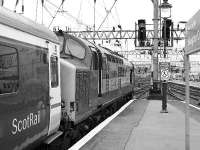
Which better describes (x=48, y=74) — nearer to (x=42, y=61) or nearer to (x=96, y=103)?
(x=42, y=61)

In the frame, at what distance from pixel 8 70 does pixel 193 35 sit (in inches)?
107

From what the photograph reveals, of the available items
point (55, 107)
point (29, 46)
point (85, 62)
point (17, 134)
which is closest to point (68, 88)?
point (55, 107)

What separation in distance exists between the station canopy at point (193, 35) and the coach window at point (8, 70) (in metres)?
2.54

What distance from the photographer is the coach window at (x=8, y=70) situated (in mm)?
5660

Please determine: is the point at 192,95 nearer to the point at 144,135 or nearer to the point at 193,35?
the point at 144,135

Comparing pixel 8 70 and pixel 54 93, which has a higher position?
pixel 8 70

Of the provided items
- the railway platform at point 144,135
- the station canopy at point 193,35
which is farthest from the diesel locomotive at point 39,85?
the station canopy at point 193,35

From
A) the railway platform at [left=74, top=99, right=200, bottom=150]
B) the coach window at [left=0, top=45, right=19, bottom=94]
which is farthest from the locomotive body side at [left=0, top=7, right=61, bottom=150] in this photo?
the railway platform at [left=74, top=99, right=200, bottom=150]

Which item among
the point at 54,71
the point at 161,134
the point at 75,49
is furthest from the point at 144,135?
the point at 54,71

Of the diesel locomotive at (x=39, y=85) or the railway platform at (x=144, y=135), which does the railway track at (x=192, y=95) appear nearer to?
the railway platform at (x=144, y=135)

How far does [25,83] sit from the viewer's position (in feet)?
21.3

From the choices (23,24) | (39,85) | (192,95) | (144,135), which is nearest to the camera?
(23,24)

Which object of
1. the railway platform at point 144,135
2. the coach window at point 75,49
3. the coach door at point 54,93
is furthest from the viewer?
the coach window at point 75,49

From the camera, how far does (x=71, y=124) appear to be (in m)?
10.1
